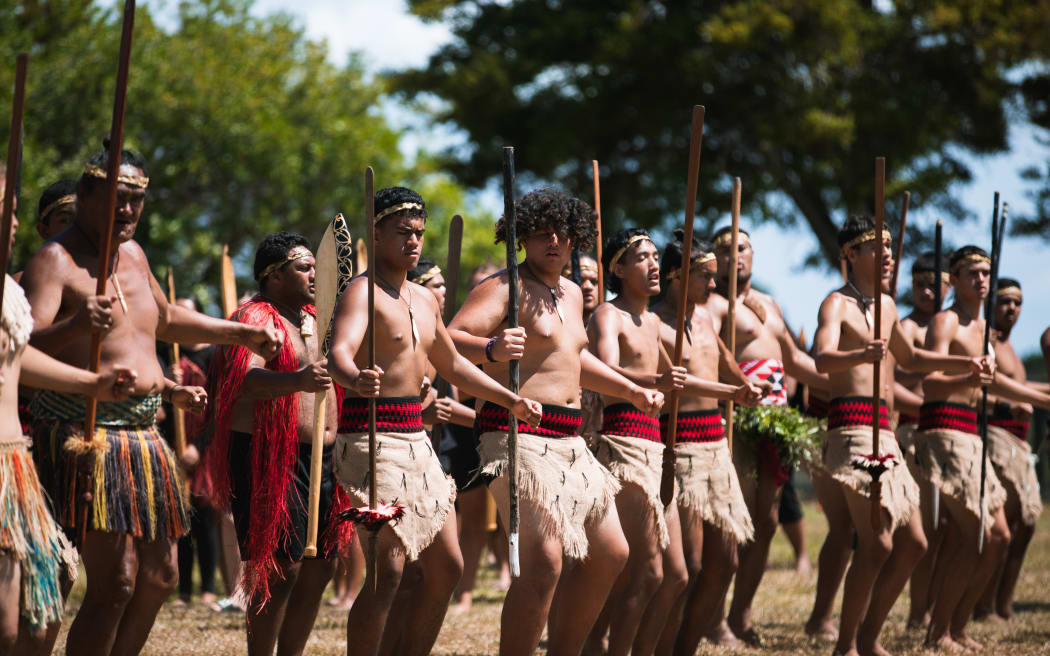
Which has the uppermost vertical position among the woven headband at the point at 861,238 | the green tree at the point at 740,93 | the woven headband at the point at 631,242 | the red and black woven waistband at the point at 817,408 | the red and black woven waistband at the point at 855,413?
the green tree at the point at 740,93

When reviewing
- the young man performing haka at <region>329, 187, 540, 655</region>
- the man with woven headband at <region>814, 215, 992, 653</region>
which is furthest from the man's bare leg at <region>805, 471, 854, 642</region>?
the young man performing haka at <region>329, 187, 540, 655</region>

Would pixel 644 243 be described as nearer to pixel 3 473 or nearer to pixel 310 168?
pixel 3 473

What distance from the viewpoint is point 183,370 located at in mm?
9273

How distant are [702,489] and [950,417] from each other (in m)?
2.32

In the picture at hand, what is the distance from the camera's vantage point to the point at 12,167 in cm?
411

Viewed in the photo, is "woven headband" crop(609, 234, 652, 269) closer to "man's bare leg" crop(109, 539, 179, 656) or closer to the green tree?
"man's bare leg" crop(109, 539, 179, 656)

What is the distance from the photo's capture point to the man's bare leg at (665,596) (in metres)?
6.38

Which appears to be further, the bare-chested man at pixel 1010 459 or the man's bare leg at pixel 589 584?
the bare-chested man at pixel 1010 459

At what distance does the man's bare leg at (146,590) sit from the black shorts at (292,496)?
0.60 m

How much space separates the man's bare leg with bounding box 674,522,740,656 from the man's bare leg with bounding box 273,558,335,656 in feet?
7.17

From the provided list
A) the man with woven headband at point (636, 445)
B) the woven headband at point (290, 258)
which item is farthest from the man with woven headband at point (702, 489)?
the woven headband at point (290, 258)

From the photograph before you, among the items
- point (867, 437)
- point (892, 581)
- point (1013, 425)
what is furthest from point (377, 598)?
point (1013, 425)

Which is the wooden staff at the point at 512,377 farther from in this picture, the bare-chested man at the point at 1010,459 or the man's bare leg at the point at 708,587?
the bare-chested man at the point at 1010,459

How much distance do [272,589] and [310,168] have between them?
22.2 metres
